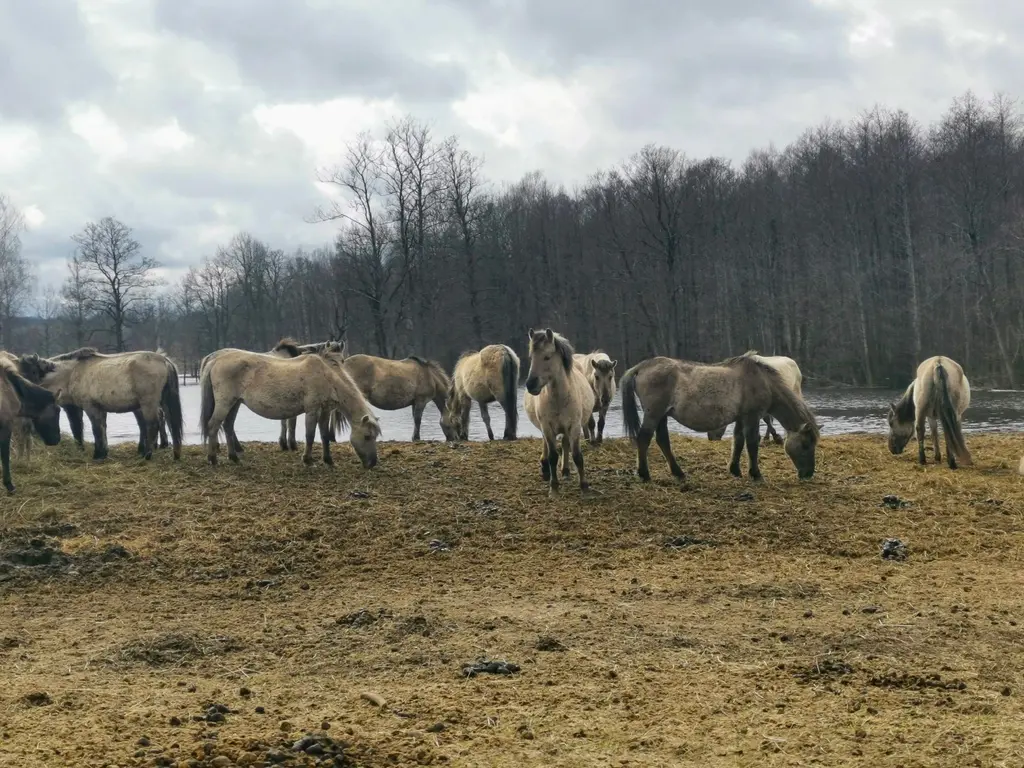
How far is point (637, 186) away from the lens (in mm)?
51094

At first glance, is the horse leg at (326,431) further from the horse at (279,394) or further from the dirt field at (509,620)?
the dirt field at (509,620)

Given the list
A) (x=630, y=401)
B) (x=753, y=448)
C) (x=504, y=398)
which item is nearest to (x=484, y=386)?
(x=504, y=398)

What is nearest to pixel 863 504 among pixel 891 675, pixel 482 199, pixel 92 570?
pixel 891 675

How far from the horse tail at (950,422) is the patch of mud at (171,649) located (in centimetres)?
1159

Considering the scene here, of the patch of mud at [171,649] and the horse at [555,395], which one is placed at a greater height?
the horse at [555,395]

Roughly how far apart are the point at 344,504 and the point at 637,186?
145 ft

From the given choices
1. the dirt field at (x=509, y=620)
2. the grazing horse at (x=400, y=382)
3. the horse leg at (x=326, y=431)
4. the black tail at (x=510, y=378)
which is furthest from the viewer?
the grazing horse at (x=400, y=382)

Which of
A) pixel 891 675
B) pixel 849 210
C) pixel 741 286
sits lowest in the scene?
pixel 891 675

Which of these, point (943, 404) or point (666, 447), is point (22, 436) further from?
point (943, 404)

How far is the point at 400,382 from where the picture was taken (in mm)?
17953

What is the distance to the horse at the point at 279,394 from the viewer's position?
43.1 feet

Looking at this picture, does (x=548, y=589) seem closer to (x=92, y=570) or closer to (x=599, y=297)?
(x=92, y=570)

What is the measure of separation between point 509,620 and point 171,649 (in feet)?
7.63

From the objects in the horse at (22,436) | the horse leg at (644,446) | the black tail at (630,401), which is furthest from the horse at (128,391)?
the horse leg at (644,446)
